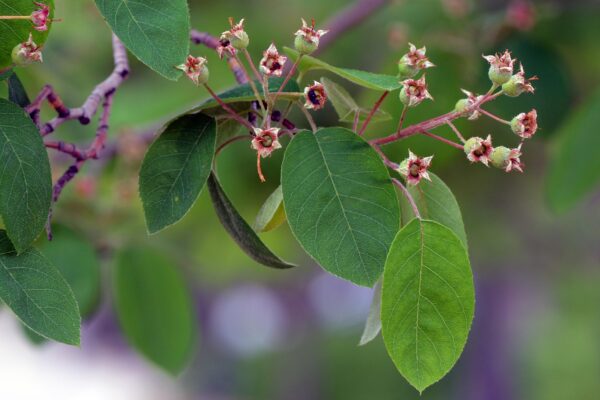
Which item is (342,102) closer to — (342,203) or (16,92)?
(342,203)

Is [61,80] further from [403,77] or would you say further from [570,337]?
[570,337]

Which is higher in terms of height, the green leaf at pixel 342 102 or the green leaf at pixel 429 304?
the green leaf at pixel 342 102

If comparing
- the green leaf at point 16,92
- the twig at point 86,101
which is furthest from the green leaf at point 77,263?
the green leaf at point 16,92

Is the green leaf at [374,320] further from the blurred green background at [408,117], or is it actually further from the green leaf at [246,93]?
the blurred green background at [408,117]

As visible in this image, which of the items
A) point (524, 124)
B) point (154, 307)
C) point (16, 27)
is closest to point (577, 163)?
point (154, 307)

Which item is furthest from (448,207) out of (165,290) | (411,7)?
(411,7)

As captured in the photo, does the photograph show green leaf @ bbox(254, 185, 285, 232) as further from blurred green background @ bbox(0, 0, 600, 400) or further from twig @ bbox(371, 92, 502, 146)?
blurred green background @ bbox(0, 0, 600, 400)
